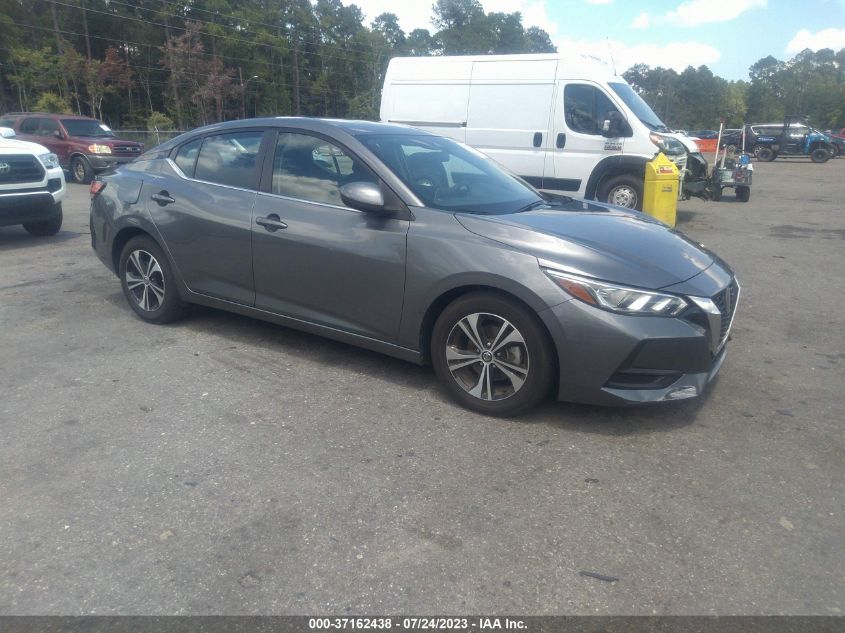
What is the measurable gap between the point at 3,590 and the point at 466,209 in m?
3.03

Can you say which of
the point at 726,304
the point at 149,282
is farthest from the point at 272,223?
the point at 726,304

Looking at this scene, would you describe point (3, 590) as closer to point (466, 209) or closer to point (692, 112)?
point (466, 209)

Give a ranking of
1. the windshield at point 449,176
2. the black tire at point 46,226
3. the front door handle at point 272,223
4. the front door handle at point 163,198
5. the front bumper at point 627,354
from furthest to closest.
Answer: the black tire at point 46,226 → the front door handle at point 163,198 → the front door handle at point 272,223 → the windshield at point 449,176 → the front bumper at point 627,354

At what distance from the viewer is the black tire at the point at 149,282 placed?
5436 mm

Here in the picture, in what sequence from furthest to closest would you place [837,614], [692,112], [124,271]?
1. [692,112]
2. [124,271]
3. [837,614]

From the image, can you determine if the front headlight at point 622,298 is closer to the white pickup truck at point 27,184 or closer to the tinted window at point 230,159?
the tinted window at point 230,159

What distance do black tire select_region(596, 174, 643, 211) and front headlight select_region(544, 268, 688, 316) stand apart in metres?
7.20

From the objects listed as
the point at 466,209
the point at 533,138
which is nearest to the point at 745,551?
the point at 466,209

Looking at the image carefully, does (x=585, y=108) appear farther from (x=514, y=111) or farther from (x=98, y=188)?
(x=98, y=188)

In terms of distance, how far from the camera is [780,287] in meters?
7.32

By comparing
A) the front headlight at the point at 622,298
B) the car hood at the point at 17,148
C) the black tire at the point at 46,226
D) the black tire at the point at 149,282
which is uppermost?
the car hood at the point at 17,148

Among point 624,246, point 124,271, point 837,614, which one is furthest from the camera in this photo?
point 124,271

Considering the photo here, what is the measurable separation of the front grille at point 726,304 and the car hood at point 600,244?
19cm

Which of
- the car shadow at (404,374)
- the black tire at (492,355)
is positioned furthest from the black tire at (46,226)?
the black tire at (492,355)
